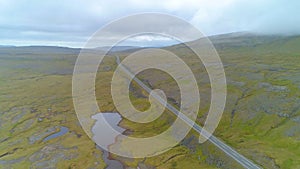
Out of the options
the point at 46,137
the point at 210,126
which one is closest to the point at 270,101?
the point at 210,126

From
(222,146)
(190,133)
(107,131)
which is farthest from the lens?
(107,131)

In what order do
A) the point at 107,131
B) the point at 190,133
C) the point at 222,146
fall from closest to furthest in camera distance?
1. the point at 222,146
2. the point at 190,133
3. the point at 107,131

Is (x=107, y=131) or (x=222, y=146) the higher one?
(x=222, y=146)

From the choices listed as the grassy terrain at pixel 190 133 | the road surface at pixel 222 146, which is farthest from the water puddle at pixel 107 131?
the road surface at pixel 222 146

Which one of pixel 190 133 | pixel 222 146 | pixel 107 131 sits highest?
pixel 222 146

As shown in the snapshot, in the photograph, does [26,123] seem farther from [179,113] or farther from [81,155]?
[179,113]

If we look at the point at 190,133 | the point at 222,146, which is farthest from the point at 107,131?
the point at 222,146

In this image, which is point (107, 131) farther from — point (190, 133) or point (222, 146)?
point (222, 146)

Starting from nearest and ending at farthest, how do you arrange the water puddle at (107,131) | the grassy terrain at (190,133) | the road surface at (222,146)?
the road surface at (222,146)
the water puddle at (107,131)
the grassy terrain at (190,133)

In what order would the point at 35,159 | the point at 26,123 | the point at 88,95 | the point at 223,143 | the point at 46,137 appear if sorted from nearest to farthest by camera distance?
the point at 35,159 → the point at 223,143 → the point at 46,137 → the point at 26,123 → the point at 88,95

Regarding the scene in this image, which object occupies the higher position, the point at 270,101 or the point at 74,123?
the point at 270,101

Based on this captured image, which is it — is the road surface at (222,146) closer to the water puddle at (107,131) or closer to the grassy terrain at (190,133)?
the grassy terrain at (190,133)
